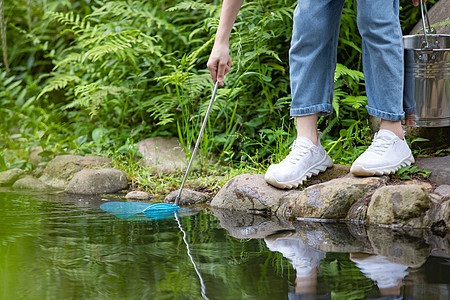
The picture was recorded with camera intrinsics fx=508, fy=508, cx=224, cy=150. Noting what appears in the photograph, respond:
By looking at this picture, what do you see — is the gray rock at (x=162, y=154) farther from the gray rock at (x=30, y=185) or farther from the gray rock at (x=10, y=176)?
the gray rock at (x=10, y=176)

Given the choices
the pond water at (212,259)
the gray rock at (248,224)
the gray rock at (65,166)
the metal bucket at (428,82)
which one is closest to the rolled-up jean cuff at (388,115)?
the metal bucket at (428,82)

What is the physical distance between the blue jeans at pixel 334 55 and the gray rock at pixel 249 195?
1.38 ft

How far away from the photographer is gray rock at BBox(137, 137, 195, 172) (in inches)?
143

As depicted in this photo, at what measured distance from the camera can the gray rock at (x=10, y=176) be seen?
3.71 meters

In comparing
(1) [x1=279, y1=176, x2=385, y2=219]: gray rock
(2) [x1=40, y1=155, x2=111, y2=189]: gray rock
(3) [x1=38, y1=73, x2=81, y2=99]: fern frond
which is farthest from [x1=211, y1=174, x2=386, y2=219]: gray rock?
(3) [x1=38, y1=73, x2=81, y2=99]: fern frond

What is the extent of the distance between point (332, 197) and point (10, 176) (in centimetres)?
252

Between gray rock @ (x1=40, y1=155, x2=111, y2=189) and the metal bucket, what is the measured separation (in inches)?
84.7

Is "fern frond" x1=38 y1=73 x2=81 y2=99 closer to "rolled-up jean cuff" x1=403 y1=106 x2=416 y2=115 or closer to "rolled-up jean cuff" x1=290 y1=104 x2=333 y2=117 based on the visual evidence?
"rolled-up jean cuff" x1=290 y1=104 x2=333 y2=117

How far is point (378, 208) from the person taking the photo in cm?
224

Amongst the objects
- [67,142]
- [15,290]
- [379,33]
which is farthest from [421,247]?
[67,142]

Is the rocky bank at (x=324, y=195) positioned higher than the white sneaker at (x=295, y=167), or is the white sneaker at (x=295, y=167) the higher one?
the white sneaker at (x=295, y=167)

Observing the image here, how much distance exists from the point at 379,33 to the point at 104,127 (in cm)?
263

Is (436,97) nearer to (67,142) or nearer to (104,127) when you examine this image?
(104,127)

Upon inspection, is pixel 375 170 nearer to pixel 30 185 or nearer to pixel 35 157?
pixel 30 185
